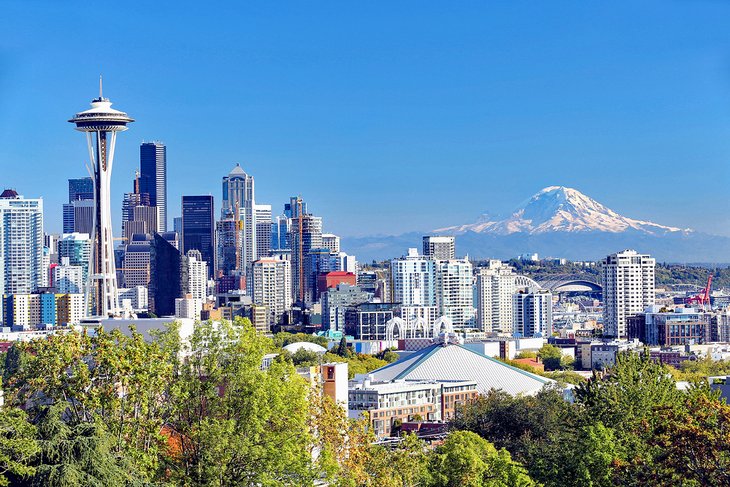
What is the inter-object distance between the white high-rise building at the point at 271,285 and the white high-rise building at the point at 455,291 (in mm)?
11979

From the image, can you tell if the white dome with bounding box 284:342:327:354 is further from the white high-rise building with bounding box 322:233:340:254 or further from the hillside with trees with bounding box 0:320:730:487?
the white high-rise building with bounding box 322:233:340:254

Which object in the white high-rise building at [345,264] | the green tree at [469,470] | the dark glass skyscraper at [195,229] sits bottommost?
the green tree at [469,470]

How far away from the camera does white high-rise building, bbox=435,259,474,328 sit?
3686 inches

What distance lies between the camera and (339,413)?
16.9 m

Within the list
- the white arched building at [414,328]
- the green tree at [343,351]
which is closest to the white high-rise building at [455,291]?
the white arched building at [414,328]

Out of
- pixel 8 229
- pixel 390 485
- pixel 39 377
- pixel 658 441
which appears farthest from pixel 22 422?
pixel 8 229

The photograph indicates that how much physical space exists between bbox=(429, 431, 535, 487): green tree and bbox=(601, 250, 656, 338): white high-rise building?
200ft

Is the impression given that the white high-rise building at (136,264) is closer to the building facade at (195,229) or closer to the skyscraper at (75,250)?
the skyscraper at (75,250)

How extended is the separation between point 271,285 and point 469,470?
87.5m

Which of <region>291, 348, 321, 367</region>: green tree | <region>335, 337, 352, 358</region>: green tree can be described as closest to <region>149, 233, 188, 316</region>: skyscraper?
<region>335, 337, 352, 358</region>: green tree

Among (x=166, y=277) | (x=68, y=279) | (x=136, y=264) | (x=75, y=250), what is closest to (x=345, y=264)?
(x=136, y=264)

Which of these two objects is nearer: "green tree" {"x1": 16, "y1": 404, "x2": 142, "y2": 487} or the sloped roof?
"green tree" {"x1": 16, "y1": 404, "x2": 142, "y2": 487}

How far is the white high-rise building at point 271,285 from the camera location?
342 ft

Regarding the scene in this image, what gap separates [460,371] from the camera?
46844mm
